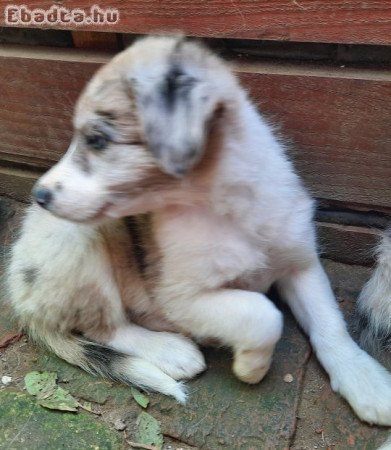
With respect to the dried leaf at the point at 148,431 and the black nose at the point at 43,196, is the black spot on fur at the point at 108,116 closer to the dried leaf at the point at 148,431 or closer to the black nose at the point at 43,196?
the black nose at the point at 43,196

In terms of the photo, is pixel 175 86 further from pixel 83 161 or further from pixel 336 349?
pixel 336 349

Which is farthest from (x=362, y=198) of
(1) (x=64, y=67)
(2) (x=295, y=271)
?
(1) (x=64, y=67)

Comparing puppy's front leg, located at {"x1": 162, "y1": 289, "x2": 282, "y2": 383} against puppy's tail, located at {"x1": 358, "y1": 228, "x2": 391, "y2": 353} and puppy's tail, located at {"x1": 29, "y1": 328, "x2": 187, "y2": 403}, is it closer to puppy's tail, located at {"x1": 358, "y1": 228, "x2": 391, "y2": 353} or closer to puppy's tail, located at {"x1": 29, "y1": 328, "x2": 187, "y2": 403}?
puppy's tail, located at {"x1": 29, "y1": 328, "x2": 187, "y2": 403}

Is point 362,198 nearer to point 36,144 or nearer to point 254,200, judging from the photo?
point 254,200

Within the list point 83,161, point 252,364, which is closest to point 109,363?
point 252,364

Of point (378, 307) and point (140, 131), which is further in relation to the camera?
point (378, 307)

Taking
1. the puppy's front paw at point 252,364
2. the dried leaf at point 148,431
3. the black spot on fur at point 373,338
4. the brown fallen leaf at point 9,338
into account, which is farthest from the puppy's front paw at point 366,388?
the brown fallen leaf at point 9,338
